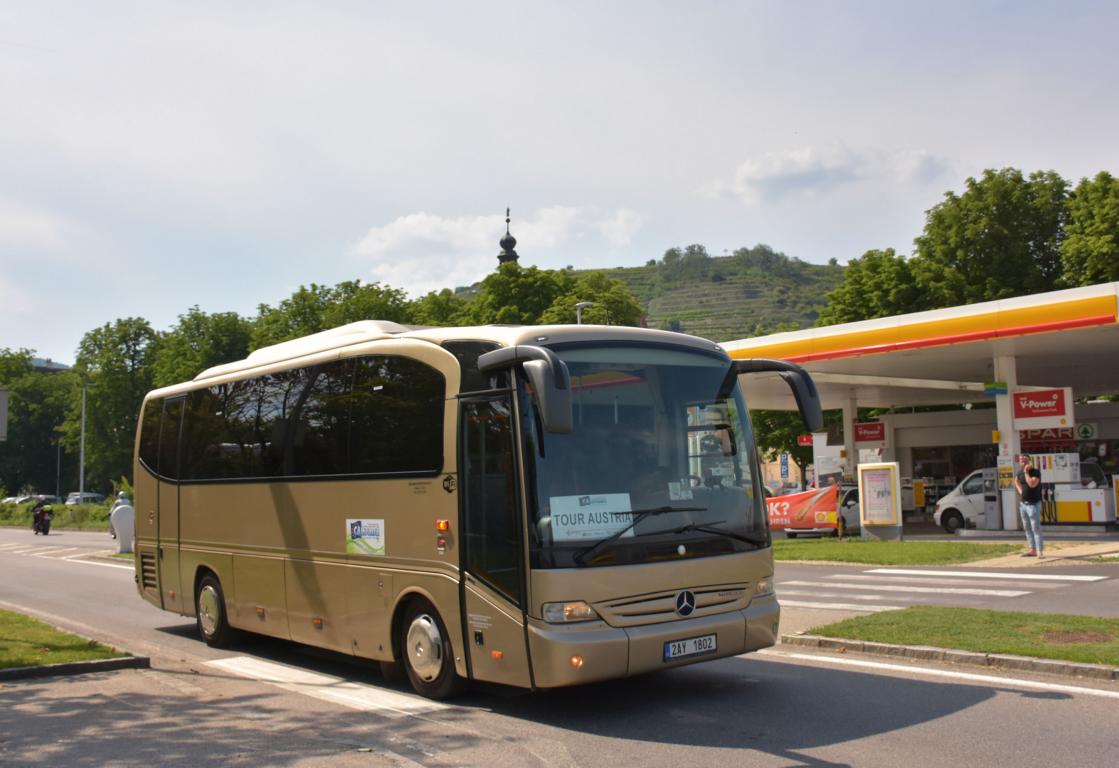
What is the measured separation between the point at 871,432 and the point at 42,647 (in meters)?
30.4

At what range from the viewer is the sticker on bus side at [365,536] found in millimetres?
9211

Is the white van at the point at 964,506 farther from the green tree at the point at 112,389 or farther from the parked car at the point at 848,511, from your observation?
the green tree at the point at 112,389

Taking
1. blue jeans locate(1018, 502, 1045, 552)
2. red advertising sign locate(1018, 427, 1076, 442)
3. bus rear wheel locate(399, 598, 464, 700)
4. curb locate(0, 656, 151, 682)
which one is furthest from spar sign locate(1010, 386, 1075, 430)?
curb locate(0, 656, 151, 682)

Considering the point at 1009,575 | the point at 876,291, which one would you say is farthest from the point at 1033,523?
the point at 876,291

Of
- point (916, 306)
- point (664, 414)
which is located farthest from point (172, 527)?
point (916, 306)

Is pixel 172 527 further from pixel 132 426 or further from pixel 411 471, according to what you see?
pixel 132 426

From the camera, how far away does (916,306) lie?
152 ft

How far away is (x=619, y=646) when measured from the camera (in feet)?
25.0

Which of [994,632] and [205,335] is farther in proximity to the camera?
[205,335]

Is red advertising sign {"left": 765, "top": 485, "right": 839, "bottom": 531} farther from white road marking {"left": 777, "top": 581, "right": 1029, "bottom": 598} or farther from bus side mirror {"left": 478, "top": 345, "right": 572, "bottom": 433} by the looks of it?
bus side mirror {"left": 478, "top": 345, "right": 572, "bottom": 433}

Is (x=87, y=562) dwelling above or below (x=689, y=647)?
below

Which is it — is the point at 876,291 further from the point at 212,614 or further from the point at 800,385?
the point at 800,385

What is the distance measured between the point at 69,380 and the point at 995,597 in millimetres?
103063

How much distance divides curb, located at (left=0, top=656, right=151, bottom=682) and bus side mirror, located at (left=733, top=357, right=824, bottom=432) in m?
6.59
